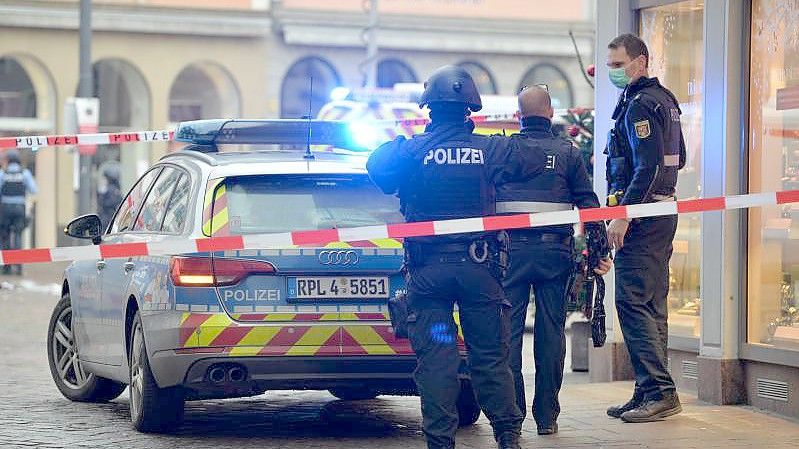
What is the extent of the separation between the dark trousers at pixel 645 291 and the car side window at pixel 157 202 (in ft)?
7.92

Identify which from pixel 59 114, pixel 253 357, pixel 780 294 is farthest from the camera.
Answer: pixel 59 114

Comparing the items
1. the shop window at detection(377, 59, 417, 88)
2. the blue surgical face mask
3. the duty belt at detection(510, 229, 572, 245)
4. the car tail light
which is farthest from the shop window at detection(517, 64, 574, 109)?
the car tail light

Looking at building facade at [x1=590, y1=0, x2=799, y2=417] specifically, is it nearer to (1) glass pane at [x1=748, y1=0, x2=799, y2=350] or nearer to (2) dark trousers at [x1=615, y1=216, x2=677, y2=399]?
(1) glass pane at [x1=748, y1=0, x2=799, y2=350]

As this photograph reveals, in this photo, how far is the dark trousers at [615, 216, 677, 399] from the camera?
29.3ft

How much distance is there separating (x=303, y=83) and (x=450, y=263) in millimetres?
29201

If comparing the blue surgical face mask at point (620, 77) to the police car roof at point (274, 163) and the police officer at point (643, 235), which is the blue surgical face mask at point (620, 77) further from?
the police car roof at point (274, 163)

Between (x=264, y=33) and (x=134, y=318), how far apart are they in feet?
89.6

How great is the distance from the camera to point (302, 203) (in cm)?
855

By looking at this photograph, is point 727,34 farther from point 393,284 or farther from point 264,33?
point 264,33

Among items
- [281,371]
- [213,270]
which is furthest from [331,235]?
[281,371]

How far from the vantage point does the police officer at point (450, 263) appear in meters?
7.23

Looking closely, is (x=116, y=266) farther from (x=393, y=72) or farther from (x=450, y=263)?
(x=393, y=72)

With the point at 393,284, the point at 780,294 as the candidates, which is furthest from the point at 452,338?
the point at 780,294

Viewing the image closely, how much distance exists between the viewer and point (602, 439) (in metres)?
8.49
